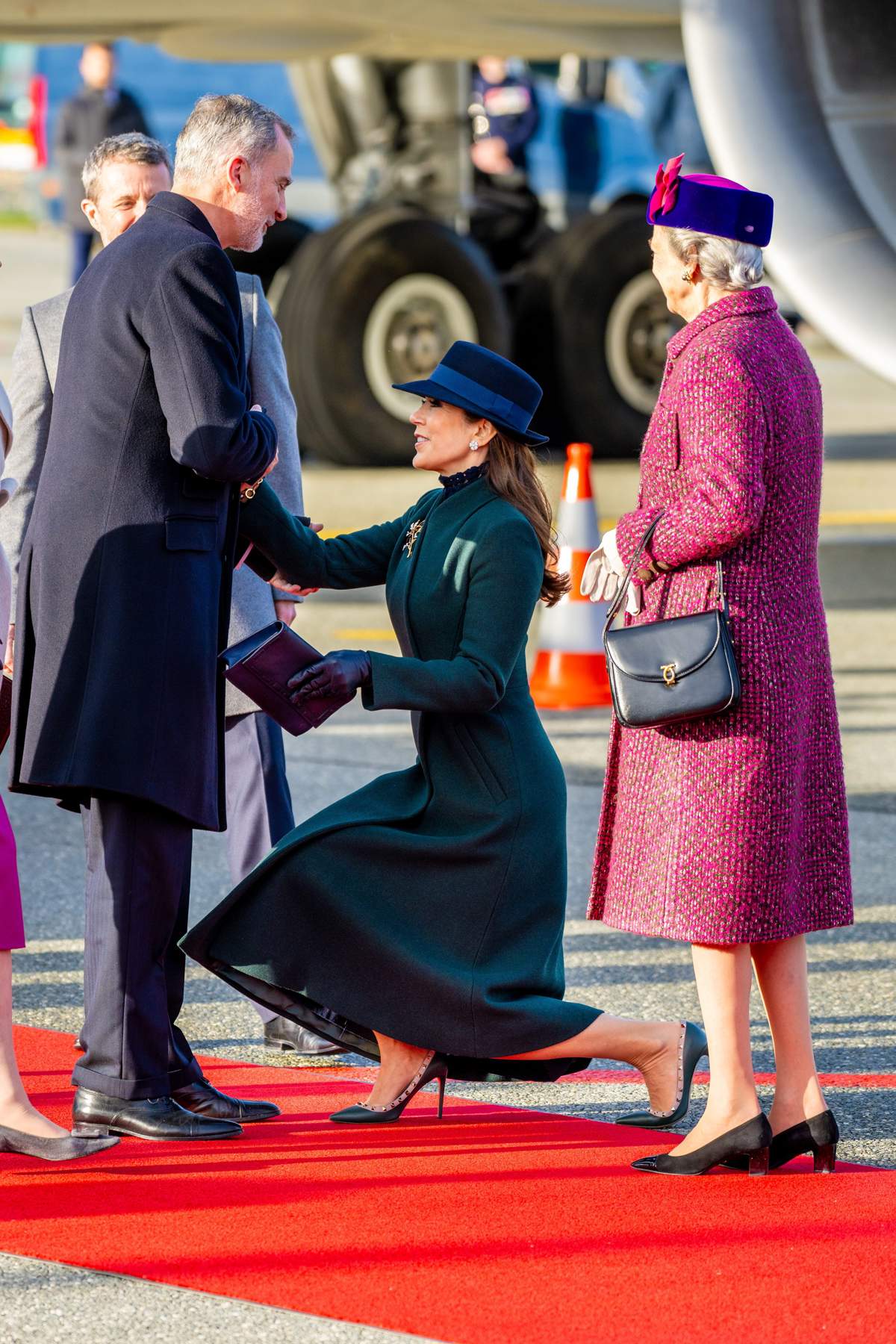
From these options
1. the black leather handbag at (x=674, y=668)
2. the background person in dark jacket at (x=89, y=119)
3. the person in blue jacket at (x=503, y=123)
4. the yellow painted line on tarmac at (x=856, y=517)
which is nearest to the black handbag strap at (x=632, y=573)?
the black leather handbag at (x=674, y=668)

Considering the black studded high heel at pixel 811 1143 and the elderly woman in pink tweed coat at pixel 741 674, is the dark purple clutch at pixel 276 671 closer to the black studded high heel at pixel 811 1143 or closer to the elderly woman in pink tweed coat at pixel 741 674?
the elderly woman in pink tweed coat at pixel 741 674

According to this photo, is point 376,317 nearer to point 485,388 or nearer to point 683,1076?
point 485,388

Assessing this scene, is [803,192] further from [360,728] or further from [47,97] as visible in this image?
[47,97]

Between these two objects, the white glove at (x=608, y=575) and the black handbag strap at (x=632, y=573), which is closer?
the black handbag strap at (x=632, y=573)

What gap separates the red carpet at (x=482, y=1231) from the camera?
2.94 metres

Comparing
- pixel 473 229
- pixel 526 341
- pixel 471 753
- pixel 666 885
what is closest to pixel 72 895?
pixel 471 753

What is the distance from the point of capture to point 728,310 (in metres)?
3.48

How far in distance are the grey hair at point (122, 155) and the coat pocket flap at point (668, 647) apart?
1.58m

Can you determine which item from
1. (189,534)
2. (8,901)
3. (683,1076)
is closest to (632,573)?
(189,534)

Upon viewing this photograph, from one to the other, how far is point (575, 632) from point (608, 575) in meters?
3.83

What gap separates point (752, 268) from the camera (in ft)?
11.6

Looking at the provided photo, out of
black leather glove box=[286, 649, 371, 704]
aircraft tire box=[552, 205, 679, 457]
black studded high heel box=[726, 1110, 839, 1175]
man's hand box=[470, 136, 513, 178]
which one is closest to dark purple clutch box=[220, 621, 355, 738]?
black leather glove box=[286, 649, 371, 704]

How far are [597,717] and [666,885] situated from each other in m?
3.85

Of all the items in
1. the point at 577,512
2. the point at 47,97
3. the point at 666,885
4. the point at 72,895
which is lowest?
the point at 72,895
